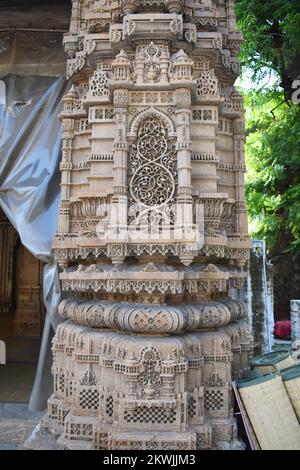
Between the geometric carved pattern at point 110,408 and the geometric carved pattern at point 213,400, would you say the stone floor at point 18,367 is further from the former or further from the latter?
the geometric carved pattern at point 213,400

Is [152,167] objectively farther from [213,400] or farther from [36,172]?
[213,400]

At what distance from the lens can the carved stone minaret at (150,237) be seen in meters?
4.00

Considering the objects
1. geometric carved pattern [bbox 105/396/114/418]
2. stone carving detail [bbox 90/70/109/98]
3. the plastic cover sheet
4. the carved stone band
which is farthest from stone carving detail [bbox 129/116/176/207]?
geometric carved pattern [bbox 105/396/114/418]

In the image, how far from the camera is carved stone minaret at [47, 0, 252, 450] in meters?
4.00

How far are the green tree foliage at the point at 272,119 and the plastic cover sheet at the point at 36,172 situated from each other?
723 centimetres

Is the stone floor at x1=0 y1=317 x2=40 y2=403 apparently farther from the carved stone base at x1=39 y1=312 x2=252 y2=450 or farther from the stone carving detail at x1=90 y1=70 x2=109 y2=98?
the stone carving detail at x1=90 y1=70 x2=109 y2=98

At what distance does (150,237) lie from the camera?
14.0 ft

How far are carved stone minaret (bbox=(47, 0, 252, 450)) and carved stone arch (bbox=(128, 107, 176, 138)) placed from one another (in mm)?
12

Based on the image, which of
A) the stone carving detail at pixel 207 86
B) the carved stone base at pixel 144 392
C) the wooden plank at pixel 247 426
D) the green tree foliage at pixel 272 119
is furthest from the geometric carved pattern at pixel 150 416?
the green tree foliage at pixel 272 119

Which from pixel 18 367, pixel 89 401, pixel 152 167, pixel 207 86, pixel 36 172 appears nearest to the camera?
pixel 89 401

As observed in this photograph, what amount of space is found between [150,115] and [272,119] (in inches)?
386

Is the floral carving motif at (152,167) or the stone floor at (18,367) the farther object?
the stone floor at (18,367)

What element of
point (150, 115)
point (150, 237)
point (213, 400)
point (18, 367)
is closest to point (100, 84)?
point (150, 115)

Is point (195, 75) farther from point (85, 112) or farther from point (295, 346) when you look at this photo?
point (295, 346)
